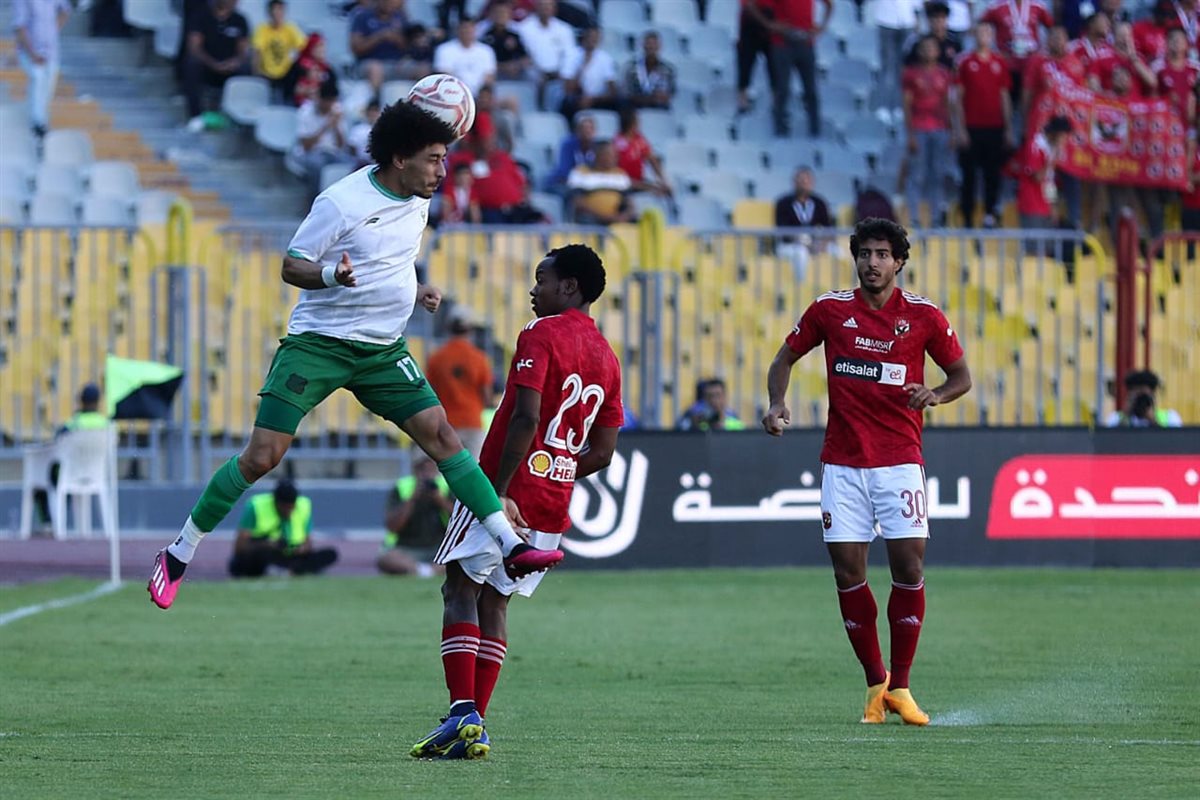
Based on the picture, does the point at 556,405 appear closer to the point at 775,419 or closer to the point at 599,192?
the point at 775,419

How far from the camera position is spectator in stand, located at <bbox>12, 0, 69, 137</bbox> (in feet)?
81.1

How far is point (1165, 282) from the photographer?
2056cm

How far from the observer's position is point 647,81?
2594 cm

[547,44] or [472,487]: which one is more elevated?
[547,44]

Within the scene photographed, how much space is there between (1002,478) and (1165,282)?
10.7 feet

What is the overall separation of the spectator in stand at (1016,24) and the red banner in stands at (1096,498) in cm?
790

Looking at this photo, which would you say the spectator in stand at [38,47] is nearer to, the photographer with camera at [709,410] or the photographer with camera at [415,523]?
the photographer with camera at [415,523]

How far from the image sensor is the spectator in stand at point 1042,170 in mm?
23594

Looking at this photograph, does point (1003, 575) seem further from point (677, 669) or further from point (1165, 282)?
point (677, 669)

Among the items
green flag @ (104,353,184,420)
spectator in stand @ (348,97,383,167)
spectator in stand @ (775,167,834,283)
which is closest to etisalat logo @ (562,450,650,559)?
green flag @ (104,353,184,420)

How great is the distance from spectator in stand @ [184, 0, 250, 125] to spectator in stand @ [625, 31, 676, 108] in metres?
4.66

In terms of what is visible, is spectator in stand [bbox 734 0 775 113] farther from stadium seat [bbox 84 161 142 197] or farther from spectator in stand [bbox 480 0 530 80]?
stadium seat [bbox 84 161 142 197]

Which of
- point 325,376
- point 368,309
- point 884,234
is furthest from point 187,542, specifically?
point 884,234

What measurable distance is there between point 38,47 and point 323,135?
3.61 m
